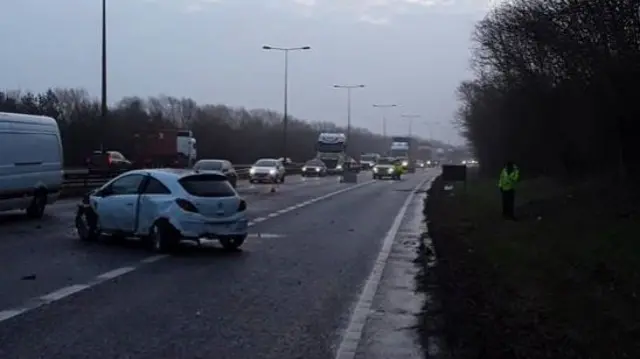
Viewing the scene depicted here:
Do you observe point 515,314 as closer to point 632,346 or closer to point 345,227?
point 632,346

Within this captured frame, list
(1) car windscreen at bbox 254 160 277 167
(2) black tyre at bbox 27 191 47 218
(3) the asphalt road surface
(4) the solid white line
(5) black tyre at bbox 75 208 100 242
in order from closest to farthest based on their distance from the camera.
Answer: (3) the asphalt road surface, (4) the solid white line, (5) black tyre at bbox 75 208 100 242, (2) black tyre at bbox 27 191 47 218, (1) car windscreen at bbox 254 160 277 167

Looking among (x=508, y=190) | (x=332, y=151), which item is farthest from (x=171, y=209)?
(x=332, y=151)

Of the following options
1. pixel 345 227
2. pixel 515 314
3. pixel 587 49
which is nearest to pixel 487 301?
pixel 515 314

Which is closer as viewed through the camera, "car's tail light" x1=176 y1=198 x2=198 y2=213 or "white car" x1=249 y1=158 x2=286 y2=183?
"car's tail light" x1=176 y1=198 x2=198 y2=213

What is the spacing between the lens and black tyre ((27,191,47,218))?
27.9 metres

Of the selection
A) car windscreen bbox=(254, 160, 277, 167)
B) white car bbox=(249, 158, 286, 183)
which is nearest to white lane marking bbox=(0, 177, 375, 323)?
white car bbox=(249, 158, 286, 183)

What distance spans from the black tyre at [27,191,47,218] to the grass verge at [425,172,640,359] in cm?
989

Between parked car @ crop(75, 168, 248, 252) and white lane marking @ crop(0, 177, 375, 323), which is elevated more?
parked car @ crop(75, 168, 248, 252)

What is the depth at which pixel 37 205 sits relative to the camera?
92.2 ft

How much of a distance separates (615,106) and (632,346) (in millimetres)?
23251

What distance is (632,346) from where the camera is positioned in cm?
986

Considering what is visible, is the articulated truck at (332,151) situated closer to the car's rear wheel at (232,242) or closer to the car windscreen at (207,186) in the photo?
the car's rear wheel at (232,242)

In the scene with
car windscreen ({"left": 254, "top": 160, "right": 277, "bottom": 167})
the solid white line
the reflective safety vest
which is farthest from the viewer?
car windscreen ({"left": 254, "top": 160, "right": 277, "bottom": 167})

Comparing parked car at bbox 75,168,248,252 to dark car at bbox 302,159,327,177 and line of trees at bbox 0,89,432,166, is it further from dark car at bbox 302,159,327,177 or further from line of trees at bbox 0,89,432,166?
dark car at bbox 302,159,327,177
